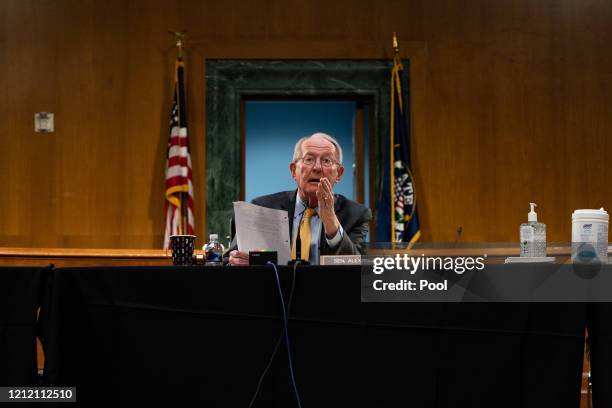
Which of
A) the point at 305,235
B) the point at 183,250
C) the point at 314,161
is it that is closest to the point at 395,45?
the point at 314,161

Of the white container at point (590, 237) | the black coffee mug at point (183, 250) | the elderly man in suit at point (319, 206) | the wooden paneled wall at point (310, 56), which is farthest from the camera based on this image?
the wooden paneled wall at point (310, 56)

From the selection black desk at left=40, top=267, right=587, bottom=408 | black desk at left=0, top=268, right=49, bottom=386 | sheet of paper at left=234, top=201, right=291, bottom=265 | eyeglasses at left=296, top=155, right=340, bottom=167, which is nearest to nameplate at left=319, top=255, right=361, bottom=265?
black desk at left=40, top=267, right=587, bottom=408

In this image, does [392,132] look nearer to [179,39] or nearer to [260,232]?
[179,39]

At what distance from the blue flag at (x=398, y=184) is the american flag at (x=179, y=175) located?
62.2 inches

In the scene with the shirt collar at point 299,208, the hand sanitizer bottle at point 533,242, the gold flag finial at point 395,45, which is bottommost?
the hand sanitizer bottle at point 533,242

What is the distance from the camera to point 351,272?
2.36 meters

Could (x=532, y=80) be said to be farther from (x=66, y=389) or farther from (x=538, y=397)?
(x=66, y=389)

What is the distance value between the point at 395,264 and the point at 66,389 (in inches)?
42.3

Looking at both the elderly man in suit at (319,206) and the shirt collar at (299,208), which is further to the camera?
the shirt collar at (299,208)

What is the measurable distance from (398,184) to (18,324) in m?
4.32

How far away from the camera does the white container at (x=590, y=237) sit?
2.41 metres

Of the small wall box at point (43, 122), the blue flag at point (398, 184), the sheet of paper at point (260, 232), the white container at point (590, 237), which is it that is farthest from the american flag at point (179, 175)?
the white container at point (590, 237)

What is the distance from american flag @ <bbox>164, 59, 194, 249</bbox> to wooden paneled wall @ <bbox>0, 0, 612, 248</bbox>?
0.16 meters

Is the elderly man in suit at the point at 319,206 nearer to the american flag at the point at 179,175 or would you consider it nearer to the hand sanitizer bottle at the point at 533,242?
the hand sanitizer bottle at the point at 533,242
